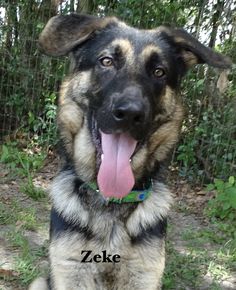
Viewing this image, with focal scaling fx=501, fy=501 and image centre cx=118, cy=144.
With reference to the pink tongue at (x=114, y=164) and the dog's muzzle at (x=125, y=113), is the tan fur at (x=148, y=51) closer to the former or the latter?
the dog's muzzle at (x=125, y=113)

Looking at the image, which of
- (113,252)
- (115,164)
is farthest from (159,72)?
(113,252)

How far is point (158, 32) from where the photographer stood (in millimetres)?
3053

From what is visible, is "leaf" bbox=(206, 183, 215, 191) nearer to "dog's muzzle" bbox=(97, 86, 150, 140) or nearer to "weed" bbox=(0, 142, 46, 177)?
"weed" bbox=(0, 142, 46, 177)

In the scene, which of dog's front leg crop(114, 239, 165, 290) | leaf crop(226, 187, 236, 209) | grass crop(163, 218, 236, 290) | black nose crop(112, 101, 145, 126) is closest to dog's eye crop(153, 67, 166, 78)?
black nose crop(112, 101, 145, 126)

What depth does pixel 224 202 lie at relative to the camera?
15.7ft

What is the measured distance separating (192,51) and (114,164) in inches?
33.8

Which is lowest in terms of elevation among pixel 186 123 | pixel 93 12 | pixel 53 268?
pixel 53 268

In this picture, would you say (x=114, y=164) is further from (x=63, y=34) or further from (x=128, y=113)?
(x=63, y=34)

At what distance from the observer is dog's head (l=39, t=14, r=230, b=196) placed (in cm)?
259

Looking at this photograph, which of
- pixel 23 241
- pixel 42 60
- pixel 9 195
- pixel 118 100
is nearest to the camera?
pixel 118 100

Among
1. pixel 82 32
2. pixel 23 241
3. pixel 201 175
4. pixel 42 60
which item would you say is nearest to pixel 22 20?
pixel 42 60

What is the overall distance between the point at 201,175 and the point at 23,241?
95.5 inches

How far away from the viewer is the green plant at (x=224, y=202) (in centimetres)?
473

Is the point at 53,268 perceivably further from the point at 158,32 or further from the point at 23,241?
the point at 158,32
